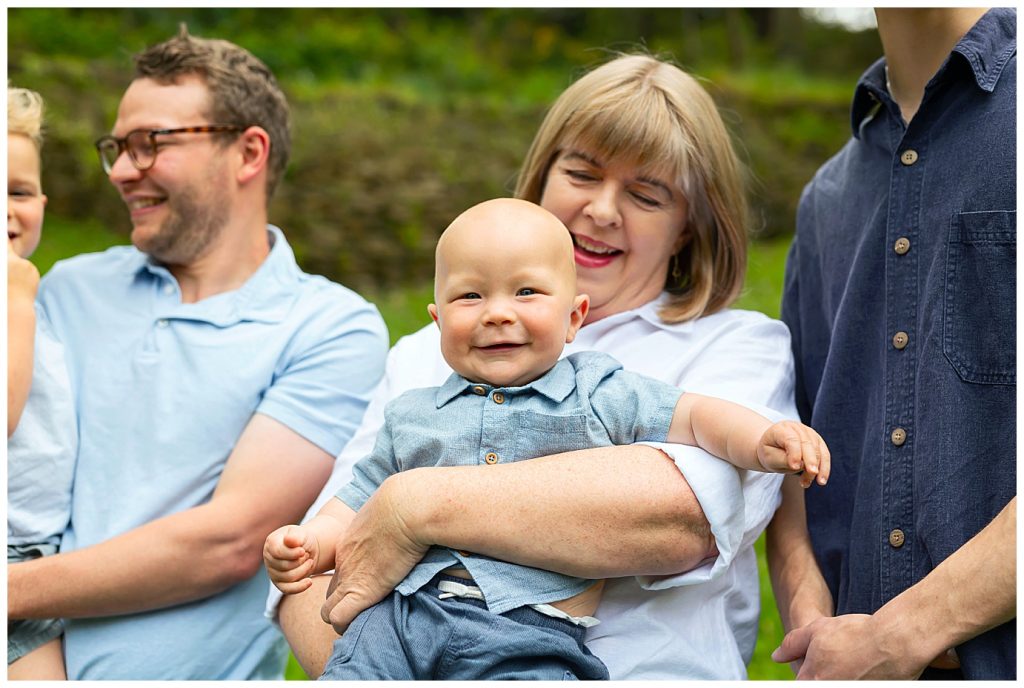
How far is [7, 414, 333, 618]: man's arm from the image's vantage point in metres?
2.58

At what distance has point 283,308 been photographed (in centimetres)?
296

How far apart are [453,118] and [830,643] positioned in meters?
8.31

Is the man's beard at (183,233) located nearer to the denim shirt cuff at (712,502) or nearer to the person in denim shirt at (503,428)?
the person in denim shirt at (503,428)

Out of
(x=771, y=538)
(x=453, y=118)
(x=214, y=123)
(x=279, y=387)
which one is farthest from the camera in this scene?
(x=453, y=118)

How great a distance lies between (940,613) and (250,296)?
190 centimetres

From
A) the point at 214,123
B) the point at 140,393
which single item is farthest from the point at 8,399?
the point at 214,123

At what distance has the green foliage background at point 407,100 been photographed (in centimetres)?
893

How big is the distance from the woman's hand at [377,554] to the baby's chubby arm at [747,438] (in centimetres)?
54

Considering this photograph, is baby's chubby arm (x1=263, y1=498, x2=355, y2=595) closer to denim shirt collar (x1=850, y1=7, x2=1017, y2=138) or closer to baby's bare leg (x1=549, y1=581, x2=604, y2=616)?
baby's bare leg (x1=549, y1=581, x2=604, y2=616)

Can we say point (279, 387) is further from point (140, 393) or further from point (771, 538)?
point (771, 538)

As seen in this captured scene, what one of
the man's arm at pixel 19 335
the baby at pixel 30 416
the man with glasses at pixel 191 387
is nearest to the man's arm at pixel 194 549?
the man with glasses at pixel 191 387

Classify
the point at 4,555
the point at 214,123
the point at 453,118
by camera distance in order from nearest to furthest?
the point at 4,555, the point at 214,123, the point at 453,118

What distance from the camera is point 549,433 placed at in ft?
6.89

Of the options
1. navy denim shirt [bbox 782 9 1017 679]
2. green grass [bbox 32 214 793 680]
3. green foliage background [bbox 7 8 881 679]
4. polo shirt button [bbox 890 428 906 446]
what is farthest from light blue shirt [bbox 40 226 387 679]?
green foliage background [bbox 7 8 881 679]
